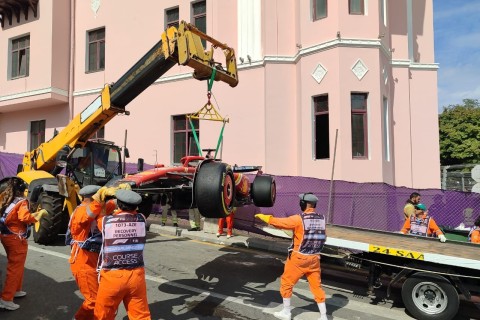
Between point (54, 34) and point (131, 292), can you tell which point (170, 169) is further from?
point (54, 34)

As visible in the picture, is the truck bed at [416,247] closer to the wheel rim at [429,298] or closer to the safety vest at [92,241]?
the wheel rim at [429,298]

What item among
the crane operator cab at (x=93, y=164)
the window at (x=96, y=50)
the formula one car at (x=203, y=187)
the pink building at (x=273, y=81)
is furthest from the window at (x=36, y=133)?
the formula one car at (x=203, y=187)

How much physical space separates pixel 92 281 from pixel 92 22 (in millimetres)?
15372

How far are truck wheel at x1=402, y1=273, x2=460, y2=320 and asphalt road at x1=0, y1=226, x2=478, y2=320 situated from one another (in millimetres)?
214

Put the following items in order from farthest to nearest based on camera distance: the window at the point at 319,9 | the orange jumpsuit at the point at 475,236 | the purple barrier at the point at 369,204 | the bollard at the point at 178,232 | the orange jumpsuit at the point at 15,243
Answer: the window at the point at 319,9 < the bollard at the point at 178,232 < the purple barrier at the point at 369,204 < the orange jumpsuit at the point at 475,236 < the orange jumpsuit at the point at 15,243

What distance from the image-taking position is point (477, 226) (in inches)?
282

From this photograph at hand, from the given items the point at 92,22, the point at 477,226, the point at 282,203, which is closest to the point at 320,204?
the point at 282,203

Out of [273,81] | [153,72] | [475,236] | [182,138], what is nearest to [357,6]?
[273,81]

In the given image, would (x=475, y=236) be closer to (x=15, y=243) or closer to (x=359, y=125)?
(x=359, y=125)

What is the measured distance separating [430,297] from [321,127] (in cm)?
759

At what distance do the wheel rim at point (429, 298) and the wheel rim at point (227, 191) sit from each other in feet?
9.63

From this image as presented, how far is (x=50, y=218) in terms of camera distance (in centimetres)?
835

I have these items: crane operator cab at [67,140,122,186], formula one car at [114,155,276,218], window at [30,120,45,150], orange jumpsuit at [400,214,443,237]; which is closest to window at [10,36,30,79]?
window at [30,120,45,150]

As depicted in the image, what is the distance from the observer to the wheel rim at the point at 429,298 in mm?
5334
